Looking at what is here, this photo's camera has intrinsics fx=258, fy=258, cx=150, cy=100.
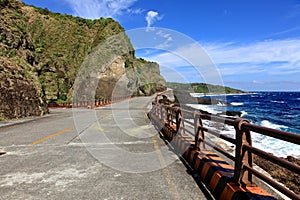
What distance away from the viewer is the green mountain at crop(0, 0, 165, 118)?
71.4 ft

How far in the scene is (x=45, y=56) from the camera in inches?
1875

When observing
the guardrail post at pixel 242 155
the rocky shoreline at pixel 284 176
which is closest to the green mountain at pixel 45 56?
the rocky shoreline at pixel 284 176

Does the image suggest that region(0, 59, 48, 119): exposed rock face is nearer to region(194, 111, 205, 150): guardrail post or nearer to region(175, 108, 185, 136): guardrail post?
region(175, 108, 185, 136): guardrail post

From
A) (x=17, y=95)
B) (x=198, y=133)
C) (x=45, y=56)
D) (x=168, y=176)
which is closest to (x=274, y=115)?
(x=45, y=56)

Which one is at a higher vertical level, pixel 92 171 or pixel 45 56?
pixel 45 56

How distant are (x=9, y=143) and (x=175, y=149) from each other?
654 cm

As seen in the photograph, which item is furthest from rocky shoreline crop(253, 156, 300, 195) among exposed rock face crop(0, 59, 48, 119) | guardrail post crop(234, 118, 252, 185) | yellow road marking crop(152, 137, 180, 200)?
exposed rock face crop(0, 59, 48, 119)

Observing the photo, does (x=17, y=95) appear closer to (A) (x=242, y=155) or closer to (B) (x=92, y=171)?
(B) (x=92, y=171)

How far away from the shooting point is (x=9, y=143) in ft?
33.3

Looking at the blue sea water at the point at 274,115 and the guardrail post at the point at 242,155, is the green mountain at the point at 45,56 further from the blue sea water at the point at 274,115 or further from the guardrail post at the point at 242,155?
the blue sea water at the point at 274,115

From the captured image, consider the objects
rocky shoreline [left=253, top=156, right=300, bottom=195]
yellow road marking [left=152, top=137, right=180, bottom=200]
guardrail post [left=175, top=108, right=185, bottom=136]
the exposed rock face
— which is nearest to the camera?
yellow road marking [left=152, top=137, right=180, bottom=200]

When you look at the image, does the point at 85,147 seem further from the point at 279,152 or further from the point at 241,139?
the point at 279,152

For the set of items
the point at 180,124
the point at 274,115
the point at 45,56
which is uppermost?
the point at 45,56

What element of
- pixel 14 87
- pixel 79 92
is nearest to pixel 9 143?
pixel 14 87
